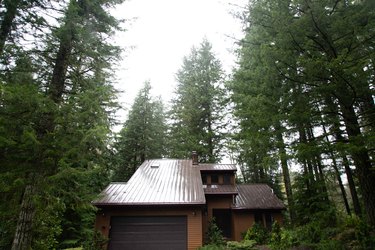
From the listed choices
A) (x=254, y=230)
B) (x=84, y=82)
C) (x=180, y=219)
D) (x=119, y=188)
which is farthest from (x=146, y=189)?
(x=84, y=82)

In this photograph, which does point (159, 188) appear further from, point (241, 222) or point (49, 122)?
point (49, 122)

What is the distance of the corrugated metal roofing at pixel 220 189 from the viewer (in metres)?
14.8

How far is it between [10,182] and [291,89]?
765 cm

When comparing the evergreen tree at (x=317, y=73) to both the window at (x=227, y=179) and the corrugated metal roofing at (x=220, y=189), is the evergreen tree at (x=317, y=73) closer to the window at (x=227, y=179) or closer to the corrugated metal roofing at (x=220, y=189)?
the corrugated metal roofing at (x=220, y=189)

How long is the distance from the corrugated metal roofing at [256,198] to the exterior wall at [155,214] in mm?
4069

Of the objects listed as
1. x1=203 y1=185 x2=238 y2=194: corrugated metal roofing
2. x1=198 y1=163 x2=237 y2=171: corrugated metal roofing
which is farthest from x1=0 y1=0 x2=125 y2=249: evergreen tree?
x1=198 y1=163 x2=237 y2=171: corrugated metal roofing

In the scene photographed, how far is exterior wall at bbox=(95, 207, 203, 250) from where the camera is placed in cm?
1121

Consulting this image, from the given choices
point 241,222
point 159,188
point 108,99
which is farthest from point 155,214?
point 108,99

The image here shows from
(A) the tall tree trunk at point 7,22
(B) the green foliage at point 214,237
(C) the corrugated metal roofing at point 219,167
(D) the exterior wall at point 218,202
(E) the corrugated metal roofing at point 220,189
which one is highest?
(A) the tall tree trunk at point 7,22

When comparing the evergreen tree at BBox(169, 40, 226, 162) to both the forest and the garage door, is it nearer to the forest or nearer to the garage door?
the garage door

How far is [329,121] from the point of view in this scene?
6.27 m

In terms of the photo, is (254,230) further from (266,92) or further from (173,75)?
(173,75)

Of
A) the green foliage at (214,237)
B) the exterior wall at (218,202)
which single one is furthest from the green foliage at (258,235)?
the exterior wall at (218,202)

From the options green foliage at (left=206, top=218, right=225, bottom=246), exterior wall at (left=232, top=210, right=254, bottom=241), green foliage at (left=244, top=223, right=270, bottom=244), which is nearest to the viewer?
green foliage at (left=244, top=223, right=270, bottom=244)
